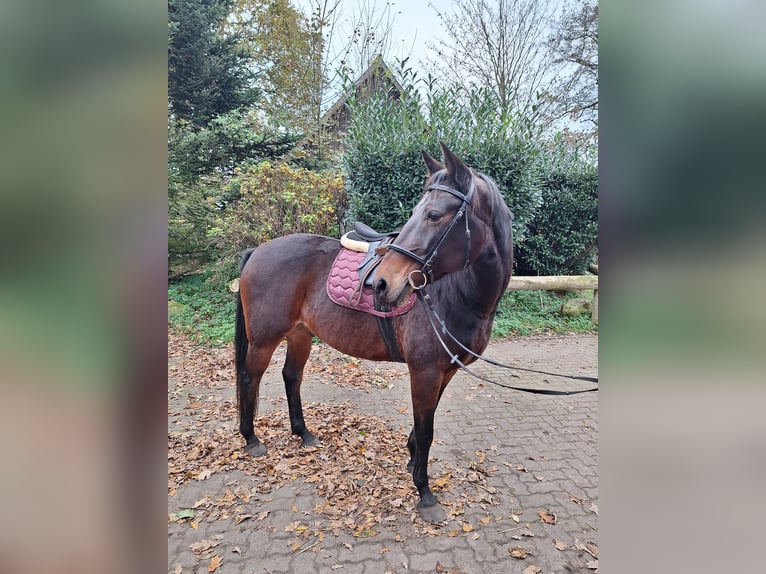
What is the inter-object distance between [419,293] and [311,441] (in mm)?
1832

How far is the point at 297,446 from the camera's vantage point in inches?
125

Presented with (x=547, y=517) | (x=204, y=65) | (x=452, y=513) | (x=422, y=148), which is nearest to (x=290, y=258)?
(x=452, y=513)

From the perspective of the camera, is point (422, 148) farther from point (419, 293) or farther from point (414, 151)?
point (419, 293)

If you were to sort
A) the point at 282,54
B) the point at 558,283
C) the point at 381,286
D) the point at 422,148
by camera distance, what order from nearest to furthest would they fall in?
1. the point at 381,286
2. the point at 422,148
3. the point at 558,283
4. the point at 282,54

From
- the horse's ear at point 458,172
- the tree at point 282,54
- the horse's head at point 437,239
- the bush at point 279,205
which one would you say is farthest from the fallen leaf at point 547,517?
the tree at point 282,54

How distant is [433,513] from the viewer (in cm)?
232

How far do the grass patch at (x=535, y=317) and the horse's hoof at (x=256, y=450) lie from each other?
16.4 ft

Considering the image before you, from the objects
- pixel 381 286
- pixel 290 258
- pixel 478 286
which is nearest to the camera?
pixel 381 286

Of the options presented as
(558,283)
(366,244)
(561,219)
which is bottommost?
(558,283)

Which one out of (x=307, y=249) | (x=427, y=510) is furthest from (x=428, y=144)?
(x=427, y=510)

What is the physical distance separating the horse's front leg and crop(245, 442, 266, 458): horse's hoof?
1.41 meters
